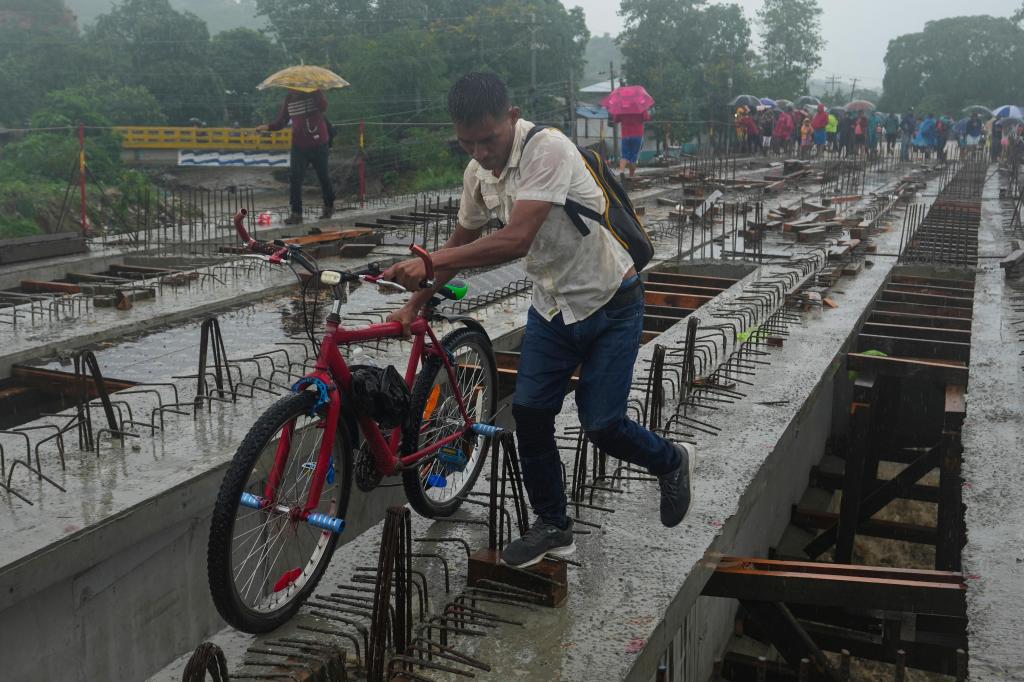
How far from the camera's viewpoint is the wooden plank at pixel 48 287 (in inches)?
397

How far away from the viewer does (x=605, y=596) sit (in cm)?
401

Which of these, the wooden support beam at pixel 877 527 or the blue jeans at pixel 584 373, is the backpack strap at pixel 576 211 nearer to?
the blue jeans at pixel 584 373

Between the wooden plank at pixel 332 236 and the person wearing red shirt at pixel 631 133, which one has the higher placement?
the person wearing red shirt at pixel 631 133

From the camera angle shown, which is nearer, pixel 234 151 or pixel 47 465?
pixel 47 465

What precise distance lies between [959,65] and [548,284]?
82.1m

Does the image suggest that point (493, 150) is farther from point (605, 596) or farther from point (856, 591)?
point (856, 591)

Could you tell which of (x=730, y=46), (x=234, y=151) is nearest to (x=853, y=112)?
(x=730, y=46)

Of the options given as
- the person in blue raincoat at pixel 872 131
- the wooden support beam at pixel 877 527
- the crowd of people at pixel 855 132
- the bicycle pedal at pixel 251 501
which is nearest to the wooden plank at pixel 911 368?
the wooden support beam at pixel 877 527

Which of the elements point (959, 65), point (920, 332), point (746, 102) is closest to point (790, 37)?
point (959, 65)

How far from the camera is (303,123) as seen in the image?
45.0 ft

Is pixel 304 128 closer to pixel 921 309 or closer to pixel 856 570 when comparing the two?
pixel 921 309

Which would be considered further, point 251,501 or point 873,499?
point 873,499

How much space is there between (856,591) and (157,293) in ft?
25.0

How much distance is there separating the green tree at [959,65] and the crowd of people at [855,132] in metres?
37.0
